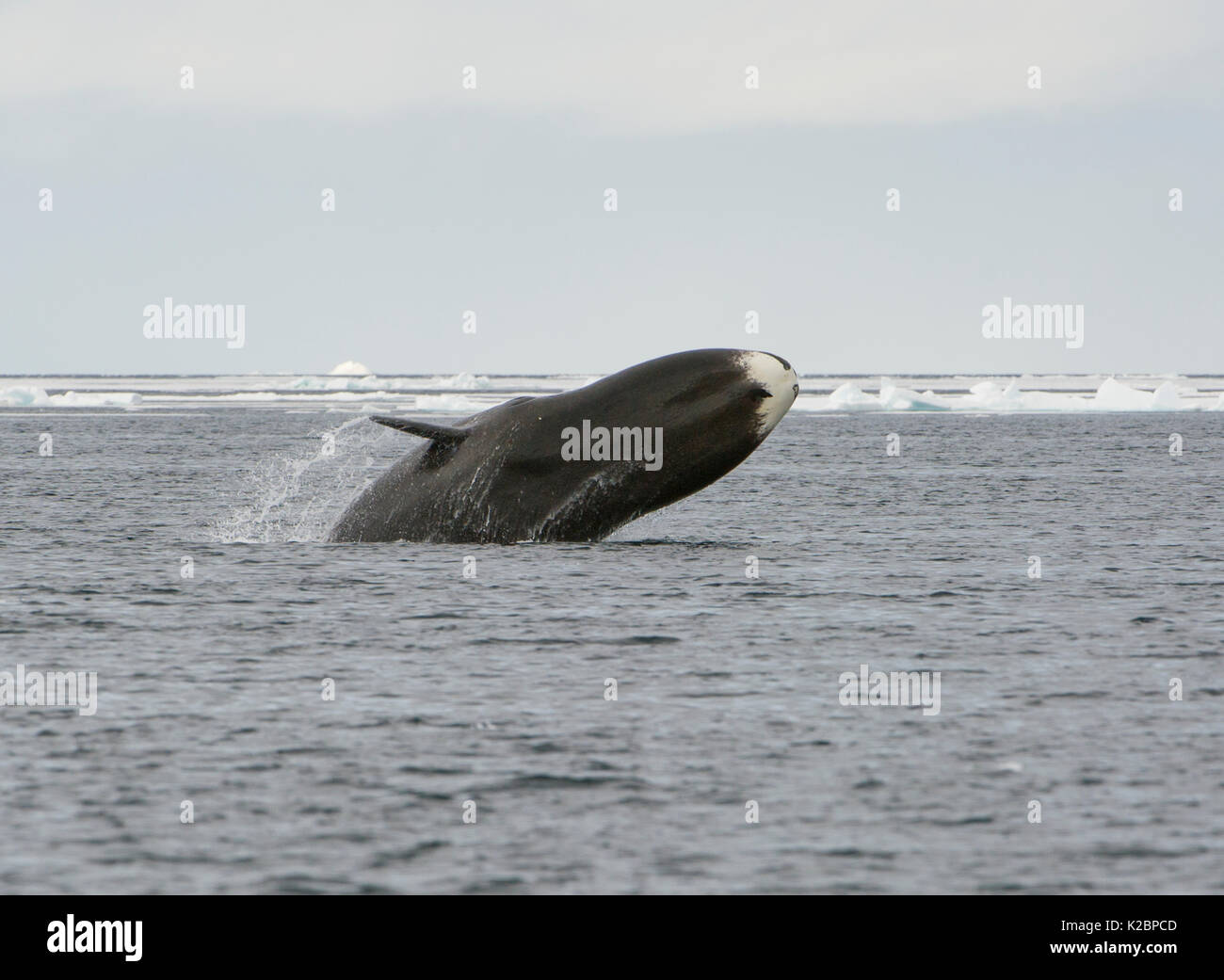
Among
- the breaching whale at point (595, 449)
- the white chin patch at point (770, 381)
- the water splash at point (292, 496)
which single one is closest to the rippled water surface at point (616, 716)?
the breaching whale at point (595, 449)

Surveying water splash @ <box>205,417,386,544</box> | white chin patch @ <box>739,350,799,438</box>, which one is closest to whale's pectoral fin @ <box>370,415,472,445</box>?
water splash @ <box>205,417,386,544</box>

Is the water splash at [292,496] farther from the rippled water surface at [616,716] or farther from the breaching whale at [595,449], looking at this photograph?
the breaching whale at [595,449]

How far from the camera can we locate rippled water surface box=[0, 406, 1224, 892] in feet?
28.7

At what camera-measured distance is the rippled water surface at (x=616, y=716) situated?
345 inches

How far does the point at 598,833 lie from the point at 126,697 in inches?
209

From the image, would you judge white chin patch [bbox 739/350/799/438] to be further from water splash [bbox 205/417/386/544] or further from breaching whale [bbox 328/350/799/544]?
water splash [bbox 205/417/386/544]

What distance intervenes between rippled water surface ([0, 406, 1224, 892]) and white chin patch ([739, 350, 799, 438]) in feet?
7.21

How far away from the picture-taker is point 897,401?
121000 mm

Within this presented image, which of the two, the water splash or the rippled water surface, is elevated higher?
the water splash

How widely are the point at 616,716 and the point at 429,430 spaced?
7056 millimetres

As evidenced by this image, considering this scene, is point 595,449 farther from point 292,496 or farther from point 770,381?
point 292,496
